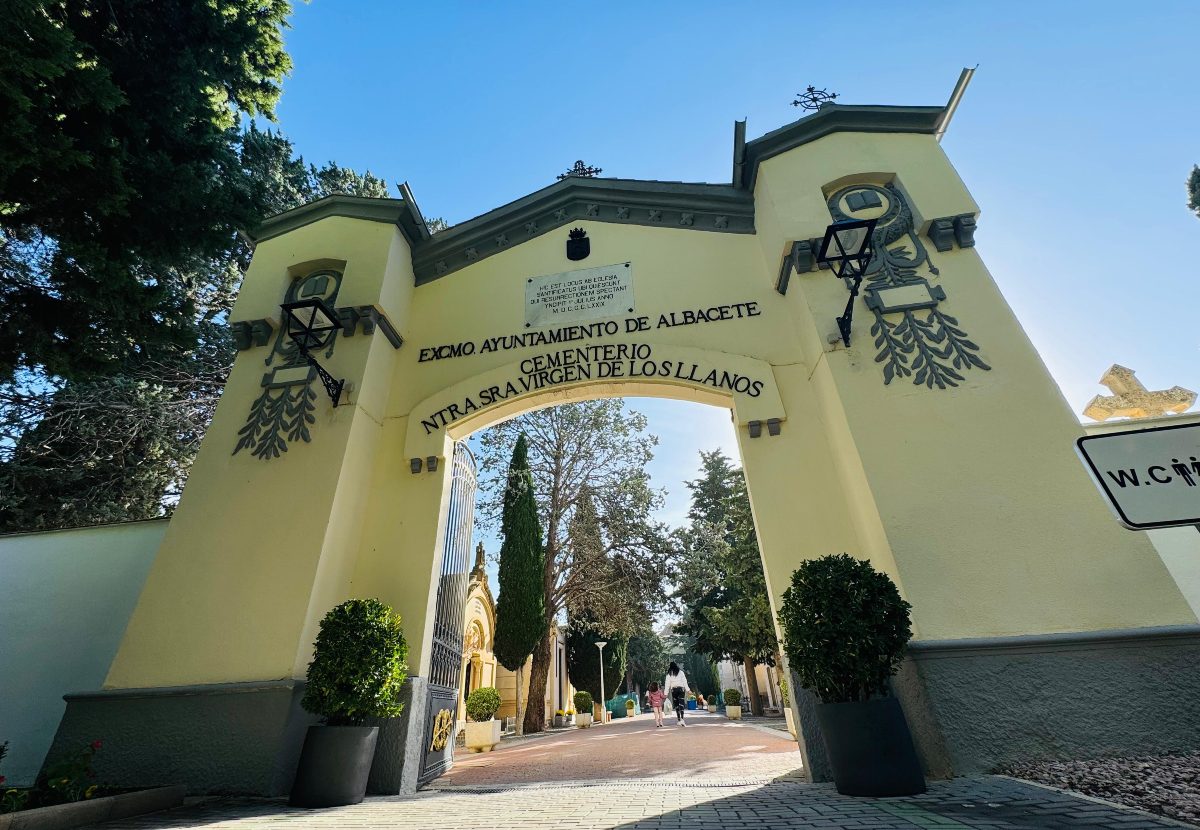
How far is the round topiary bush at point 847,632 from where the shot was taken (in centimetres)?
387

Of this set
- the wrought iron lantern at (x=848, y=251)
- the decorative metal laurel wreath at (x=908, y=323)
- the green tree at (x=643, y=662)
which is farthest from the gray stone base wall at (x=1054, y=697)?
the green tree at (x=643, y=662)

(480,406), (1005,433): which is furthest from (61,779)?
(1005,433)

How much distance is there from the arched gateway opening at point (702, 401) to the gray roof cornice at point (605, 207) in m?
0.05

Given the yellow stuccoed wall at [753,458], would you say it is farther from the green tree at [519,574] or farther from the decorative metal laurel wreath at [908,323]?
the green tree at [519,574]

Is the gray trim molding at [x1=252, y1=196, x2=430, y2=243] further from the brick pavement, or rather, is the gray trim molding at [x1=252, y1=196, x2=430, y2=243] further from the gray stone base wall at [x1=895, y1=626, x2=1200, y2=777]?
the gray stone base wall at [x1=895, y1=626, x2=1200, y2=777]

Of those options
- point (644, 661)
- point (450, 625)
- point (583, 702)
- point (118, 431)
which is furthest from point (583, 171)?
point (644, 661)

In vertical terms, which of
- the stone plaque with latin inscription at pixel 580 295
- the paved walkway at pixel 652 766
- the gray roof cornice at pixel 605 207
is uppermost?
the gray roof cornice at pixel 605 207

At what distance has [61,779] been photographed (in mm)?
3852

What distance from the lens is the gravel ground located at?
2.68 metres

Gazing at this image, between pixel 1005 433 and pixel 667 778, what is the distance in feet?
16.1

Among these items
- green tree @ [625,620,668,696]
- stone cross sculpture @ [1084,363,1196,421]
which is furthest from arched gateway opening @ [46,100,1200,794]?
green tree @ [625,620,668,696]

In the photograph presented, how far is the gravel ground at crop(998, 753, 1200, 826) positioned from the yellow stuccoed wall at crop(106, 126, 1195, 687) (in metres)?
0.92

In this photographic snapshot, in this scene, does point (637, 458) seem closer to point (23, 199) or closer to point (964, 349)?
point (964, 349)

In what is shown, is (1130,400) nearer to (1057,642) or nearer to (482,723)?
(1057,642)
